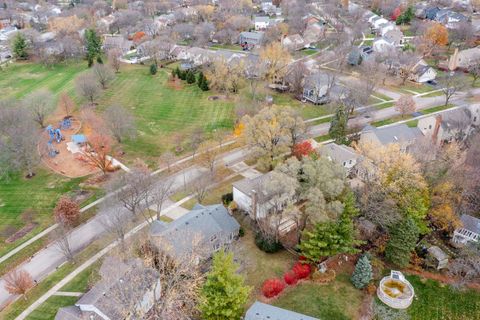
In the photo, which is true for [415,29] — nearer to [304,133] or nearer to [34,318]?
[304,133]

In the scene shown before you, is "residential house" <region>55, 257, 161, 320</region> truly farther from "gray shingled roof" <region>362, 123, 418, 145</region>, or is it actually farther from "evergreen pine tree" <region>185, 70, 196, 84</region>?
"evergreen pine tree" <region>185, 70, 196, 84</region>

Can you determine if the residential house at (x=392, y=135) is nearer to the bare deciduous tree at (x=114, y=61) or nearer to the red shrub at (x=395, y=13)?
the bare deciduous tree at (x=114, y=61)

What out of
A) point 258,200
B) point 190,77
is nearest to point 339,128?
point 258,200

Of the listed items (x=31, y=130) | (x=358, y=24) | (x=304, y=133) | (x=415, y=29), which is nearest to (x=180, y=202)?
(x=304, y=133)

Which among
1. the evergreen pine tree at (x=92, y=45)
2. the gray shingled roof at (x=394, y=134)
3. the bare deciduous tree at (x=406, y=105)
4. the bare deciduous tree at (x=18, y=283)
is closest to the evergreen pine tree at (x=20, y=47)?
the evergreen pine tree at (x=92, y=45)

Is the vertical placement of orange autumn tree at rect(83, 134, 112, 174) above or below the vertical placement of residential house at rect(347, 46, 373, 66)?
above

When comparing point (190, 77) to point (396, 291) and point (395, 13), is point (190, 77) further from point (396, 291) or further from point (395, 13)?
point (395, 13)

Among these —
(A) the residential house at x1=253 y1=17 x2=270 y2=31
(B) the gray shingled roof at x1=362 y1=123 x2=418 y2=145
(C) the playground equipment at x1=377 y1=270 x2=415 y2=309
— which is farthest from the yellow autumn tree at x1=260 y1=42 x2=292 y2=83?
(C) the playground equipment at x1=377 y1=270 x2=415 y2=309
